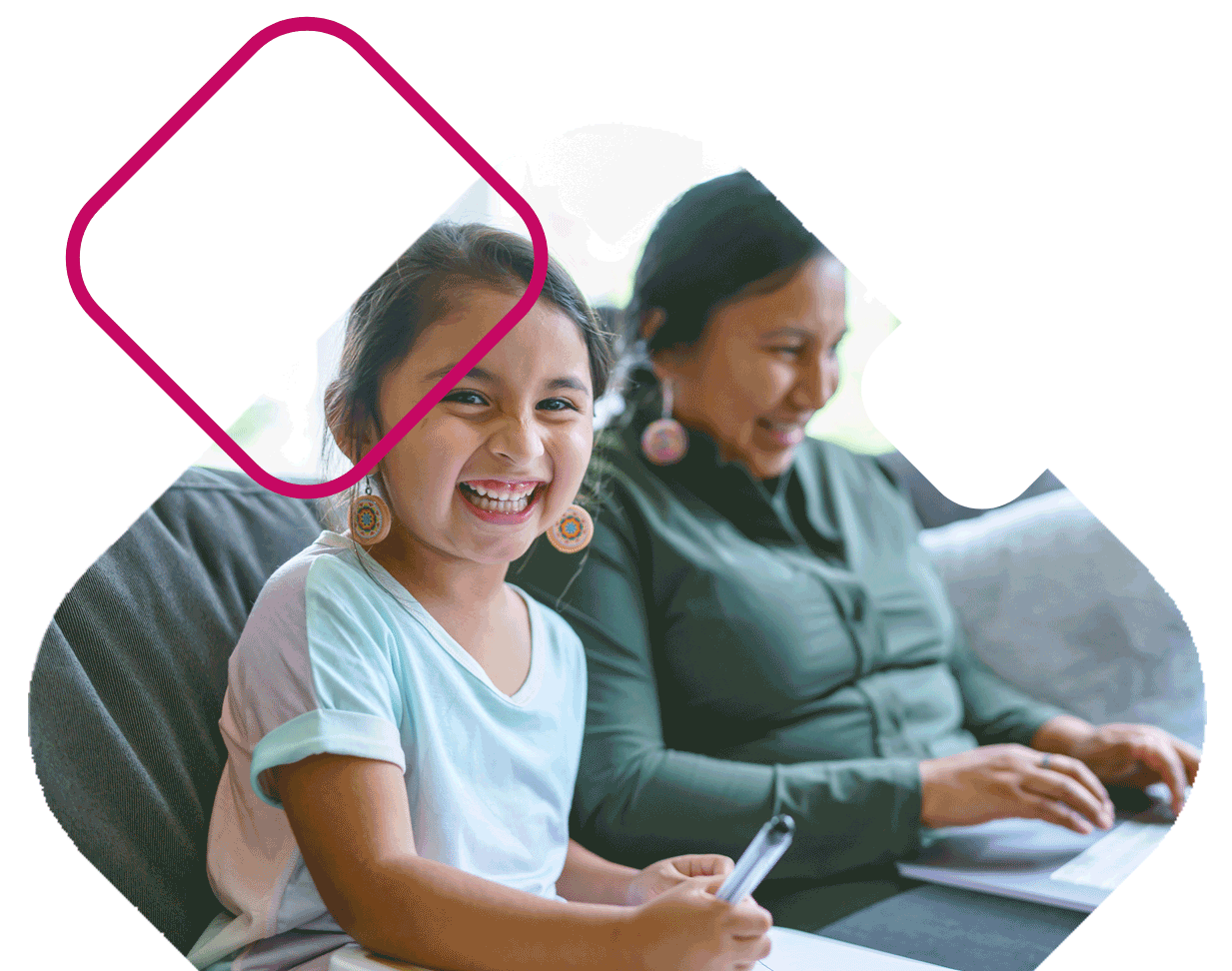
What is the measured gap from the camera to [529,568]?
105 centimetres

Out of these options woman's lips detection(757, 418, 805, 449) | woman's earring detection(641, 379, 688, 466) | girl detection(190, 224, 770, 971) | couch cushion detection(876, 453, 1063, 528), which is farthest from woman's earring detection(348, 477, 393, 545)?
couch cushion detection(876, 453, 1063, 528)

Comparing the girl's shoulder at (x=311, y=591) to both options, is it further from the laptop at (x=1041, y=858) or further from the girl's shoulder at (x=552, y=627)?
the laptop at (x=1041, y=858)

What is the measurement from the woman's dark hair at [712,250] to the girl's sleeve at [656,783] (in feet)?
0.72

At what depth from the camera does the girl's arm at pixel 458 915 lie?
86cm

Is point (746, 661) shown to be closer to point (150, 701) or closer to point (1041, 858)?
point (1041, 858)

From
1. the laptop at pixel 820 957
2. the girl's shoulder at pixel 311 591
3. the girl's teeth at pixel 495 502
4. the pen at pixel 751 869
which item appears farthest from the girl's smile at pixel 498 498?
the laptop at pixel 820 957

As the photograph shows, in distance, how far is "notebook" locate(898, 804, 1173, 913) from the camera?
1.13m

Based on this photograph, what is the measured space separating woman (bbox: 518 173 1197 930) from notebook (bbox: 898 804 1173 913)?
25mm

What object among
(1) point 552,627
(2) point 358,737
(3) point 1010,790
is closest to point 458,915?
(2) point 358,737

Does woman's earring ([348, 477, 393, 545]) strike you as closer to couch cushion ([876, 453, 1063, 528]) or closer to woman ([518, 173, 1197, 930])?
woman ([518, 173, 1197, 930])

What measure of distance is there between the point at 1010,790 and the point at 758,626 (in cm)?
30

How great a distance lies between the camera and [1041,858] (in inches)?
45.9

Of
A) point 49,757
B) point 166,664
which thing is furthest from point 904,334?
point 49,757

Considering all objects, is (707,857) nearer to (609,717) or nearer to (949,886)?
(609,717)
